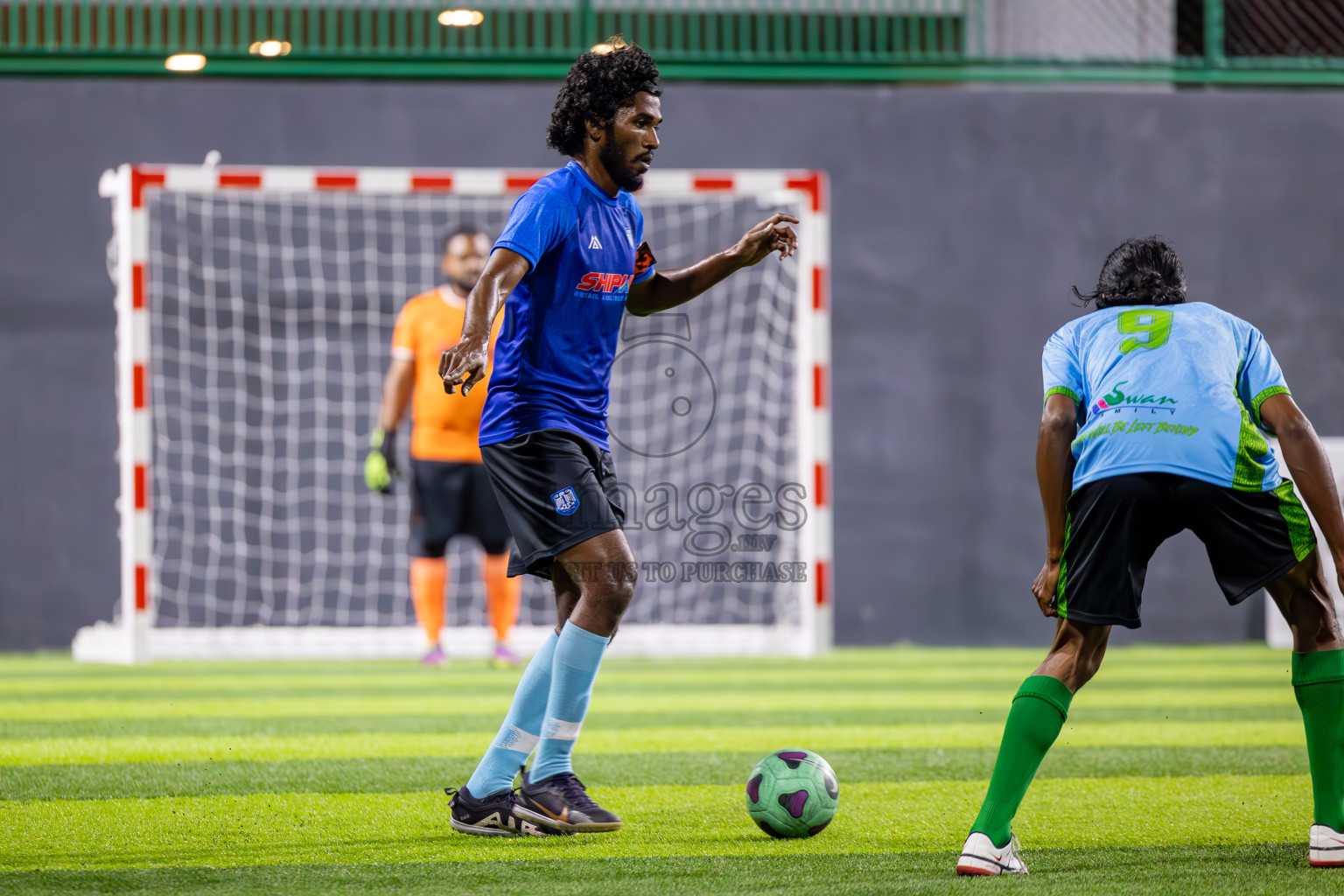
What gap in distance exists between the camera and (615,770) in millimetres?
5258

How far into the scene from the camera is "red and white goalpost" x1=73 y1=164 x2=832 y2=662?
1018 centimetres

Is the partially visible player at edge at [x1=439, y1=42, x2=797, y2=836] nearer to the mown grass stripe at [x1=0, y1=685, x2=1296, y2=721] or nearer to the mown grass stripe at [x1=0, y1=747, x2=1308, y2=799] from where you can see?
the mown grass stripe at [x1=0, y1=747, x2=1308, y2=799]

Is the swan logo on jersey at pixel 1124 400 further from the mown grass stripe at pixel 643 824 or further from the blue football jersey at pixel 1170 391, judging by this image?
the mown grass stripe at pixel 643 824

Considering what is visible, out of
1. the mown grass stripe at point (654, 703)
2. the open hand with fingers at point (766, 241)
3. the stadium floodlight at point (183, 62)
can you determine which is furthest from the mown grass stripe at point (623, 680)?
the stadium floodlight at point (183, 62)

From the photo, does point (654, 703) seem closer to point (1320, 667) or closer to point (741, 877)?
point (741, 877)

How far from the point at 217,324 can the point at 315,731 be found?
15.9ft

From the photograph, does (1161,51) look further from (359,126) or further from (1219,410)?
(1219,410)

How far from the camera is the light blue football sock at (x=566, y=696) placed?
3910mm

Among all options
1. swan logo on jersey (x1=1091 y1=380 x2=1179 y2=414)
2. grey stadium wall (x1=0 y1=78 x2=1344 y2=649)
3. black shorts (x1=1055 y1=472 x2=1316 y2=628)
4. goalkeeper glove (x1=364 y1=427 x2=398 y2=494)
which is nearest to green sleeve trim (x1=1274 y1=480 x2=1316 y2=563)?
black shorts (x1=1055 y1=472 x2=1316 y2=628)

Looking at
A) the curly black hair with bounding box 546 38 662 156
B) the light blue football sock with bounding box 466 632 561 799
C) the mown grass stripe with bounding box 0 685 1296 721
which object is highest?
the curly black hair with bounding box 546 38 662 156

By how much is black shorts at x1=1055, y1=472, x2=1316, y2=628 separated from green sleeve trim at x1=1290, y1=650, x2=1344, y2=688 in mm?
273

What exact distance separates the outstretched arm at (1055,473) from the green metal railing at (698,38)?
26.1 ft

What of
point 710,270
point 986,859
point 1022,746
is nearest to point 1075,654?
point 1022,746

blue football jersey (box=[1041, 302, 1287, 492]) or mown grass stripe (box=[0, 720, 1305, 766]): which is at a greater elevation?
blue football jersey (box=[1041, 302, 1287, 492])
